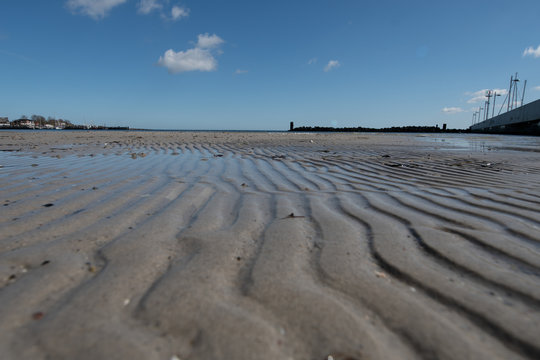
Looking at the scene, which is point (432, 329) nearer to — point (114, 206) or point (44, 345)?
point (44, 345)

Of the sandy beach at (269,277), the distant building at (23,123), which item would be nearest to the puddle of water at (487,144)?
the sandy beach at (269,277)

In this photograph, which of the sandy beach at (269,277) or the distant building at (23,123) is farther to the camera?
the distant building at (23,123)

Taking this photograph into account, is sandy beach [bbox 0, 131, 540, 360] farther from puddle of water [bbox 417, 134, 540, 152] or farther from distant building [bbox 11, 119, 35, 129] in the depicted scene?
distant building [bbox 11, 119, 35, 129]

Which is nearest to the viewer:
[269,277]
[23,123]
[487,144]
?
[269,277]

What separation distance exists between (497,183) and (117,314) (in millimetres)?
3992

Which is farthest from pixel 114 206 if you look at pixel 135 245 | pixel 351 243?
pixel 351 243

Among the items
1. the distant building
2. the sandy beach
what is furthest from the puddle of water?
the distant building

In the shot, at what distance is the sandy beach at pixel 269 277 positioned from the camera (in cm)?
91

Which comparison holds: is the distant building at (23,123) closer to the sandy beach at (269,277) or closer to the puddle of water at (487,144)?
the puddle of water at (487,144)

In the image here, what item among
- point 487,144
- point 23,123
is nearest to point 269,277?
point 487,144

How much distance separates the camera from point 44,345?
883 mm

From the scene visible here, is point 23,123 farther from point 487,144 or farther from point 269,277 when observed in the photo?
point 269,277

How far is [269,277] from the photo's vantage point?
1.28m

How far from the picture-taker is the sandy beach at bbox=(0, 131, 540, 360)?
0.91 meters
